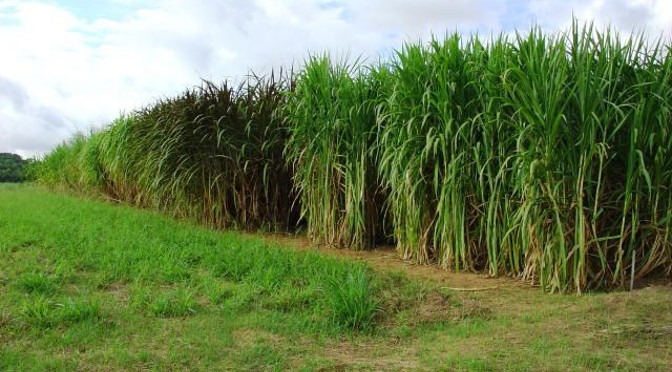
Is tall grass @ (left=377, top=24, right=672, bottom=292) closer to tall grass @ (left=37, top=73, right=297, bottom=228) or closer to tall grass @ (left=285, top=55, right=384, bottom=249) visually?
tall grass @ (left=285, top=55, right=384, bottom=249)

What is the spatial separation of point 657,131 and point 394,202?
2314 mm

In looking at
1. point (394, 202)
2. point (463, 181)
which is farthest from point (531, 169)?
point (394, 202)

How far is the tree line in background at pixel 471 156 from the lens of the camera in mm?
4641

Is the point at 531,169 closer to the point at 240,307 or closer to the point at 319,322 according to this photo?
the point at 319,322

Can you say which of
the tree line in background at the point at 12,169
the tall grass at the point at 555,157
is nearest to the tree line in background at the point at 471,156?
the tall grass at the point at 555,157

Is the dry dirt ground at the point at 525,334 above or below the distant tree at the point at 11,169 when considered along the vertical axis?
below

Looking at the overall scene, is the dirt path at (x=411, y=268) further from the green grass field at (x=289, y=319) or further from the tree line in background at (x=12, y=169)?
the tree line in background at (x=12, y=169)

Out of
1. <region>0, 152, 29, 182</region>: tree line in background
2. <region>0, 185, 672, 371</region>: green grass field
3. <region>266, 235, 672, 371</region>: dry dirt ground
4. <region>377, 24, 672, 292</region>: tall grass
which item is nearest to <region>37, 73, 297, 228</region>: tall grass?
<region>0, 185, 672, 371</region>: green grass field

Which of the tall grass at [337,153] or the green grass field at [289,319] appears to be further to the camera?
the tall grass at [337,153]

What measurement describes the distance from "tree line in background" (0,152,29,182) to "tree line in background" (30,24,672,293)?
1337cm

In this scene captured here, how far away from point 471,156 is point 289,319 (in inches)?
84.1

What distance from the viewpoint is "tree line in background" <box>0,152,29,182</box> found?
19.3 meters

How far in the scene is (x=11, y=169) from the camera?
20.1 metres

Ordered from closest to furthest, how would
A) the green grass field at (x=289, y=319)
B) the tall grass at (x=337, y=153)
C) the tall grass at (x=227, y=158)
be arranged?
the green grass field at (x=289, y=319)
the tall grass at (x=337, y=153)
the tall grass at (x=227, y=158)
